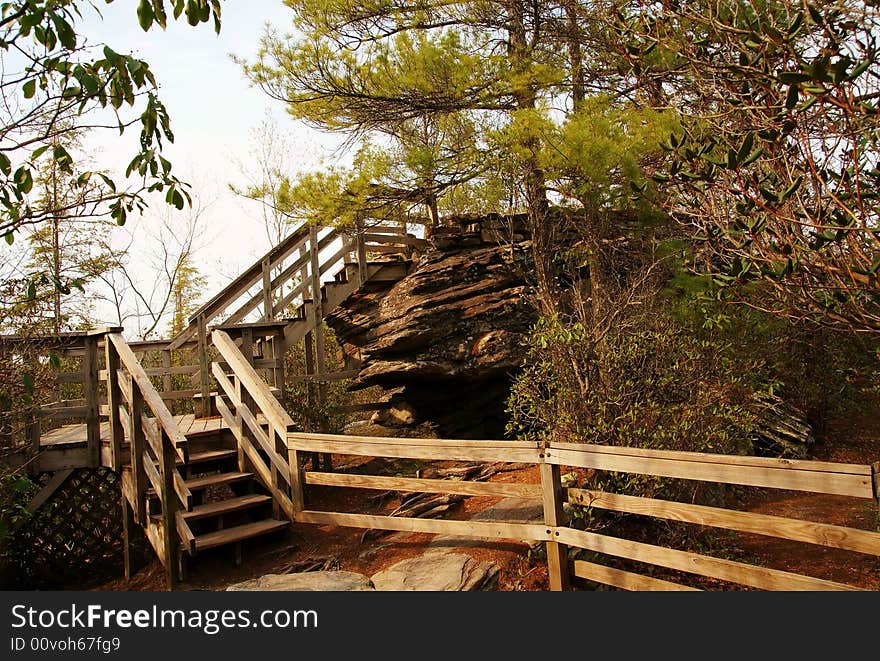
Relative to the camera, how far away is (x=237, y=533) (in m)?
5.64

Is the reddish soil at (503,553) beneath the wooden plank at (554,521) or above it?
beneath

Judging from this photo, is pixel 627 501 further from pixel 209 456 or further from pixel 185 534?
pixel 209 456

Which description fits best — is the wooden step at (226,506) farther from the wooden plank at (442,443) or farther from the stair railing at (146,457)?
the wooden plank at (442,443)

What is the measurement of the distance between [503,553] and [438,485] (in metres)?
0.69

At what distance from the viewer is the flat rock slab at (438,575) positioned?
443 cm

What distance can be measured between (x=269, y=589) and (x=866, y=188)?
165 inches

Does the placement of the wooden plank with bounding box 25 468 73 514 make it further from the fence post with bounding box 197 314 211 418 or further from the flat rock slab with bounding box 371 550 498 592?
the flat rock slab with bounding box 371 550 498 592

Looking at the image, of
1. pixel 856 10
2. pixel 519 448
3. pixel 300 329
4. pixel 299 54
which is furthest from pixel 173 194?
pixel 300 329

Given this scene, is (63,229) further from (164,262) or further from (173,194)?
(173,194)

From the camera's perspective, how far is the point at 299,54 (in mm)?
8766

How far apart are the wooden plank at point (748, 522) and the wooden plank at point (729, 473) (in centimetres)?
18

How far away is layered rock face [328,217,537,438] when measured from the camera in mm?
9094

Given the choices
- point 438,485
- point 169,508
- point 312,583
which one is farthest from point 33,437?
point 438,485

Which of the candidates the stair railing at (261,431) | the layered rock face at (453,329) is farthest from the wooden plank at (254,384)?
the layered rock face at (453,329)
